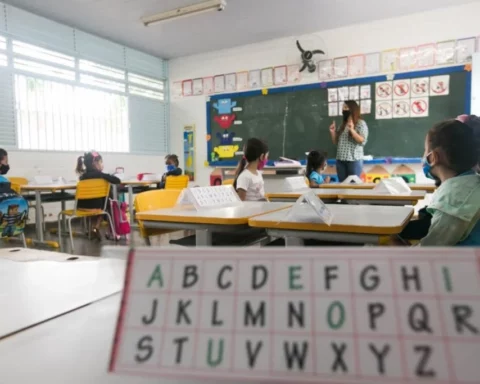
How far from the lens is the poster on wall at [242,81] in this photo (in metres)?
6.67

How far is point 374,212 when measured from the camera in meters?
1.64

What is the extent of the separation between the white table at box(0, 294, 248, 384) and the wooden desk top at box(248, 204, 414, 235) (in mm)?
939

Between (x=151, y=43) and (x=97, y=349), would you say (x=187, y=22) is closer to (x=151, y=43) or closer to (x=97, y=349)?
(x=151, y=43)

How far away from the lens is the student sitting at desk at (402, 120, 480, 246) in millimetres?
1324

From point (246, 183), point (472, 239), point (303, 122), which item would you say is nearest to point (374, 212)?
point (472, 239)

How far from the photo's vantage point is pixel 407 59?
212 inches

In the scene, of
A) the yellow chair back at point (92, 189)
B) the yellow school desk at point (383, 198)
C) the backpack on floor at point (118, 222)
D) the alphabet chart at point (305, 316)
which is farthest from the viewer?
the backpack on floor at point (118, 222)

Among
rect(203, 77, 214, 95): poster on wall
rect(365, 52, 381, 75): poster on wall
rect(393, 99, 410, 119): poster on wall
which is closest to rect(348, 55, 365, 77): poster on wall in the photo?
rect(365, 52, 381, 75): poster on wall

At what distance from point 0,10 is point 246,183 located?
14.9 feet

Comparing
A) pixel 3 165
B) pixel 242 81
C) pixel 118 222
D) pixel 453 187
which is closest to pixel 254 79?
pixel 242 81

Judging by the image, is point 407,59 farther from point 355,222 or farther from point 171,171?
point 355,222

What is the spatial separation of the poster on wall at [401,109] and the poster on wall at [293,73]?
1.59 meters

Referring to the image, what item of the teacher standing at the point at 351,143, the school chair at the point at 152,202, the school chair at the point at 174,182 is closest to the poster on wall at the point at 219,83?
the school chair at the point at 174,182

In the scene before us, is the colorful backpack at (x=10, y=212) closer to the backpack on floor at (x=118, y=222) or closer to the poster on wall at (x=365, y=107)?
the backpack on floor at (x=118, y=222)
